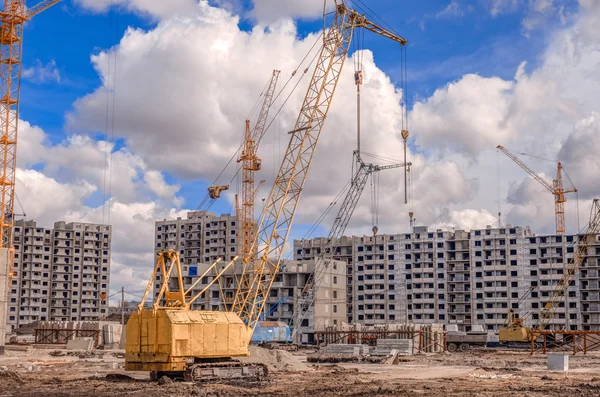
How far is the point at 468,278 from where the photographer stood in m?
163

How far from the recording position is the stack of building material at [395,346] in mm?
70769

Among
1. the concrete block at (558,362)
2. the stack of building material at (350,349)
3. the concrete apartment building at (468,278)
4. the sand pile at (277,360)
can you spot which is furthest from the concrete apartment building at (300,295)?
the concrete block at (558,362)

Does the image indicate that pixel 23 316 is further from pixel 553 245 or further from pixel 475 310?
pixel 553 245

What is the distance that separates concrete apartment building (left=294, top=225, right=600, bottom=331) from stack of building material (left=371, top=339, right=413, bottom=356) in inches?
3463

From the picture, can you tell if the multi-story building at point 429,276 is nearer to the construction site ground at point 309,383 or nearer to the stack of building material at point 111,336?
the stack of building material at point 111,336

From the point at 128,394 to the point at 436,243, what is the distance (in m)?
142

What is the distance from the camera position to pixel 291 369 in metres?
48.2

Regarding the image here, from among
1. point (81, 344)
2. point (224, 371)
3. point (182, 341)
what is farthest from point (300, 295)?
point (182, 341)

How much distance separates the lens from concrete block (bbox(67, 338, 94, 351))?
7956cm

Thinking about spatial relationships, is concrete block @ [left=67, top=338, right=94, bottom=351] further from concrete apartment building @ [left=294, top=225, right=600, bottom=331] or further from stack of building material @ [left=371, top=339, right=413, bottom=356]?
concrete apartment building @ [left=294, top=225, right=600, bottom=331]

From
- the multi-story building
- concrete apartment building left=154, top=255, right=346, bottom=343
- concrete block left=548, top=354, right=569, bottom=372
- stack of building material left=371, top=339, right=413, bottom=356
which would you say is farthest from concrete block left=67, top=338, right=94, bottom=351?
the multi-story building

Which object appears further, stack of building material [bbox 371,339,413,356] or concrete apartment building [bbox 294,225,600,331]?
concrete apartment building [bbox 294,225,600,331]

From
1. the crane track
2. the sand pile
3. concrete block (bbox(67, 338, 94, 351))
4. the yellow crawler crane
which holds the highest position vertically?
the yellow crawler crane

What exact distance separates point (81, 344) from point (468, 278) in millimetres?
103475
